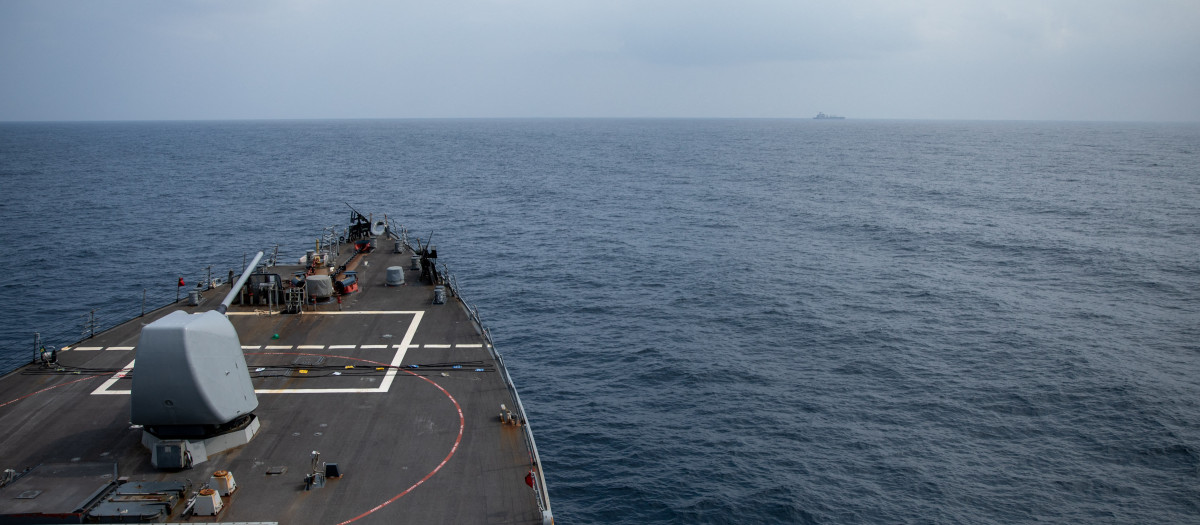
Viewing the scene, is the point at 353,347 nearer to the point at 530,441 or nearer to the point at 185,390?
the point at 185,390

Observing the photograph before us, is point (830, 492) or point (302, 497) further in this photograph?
point (830, 492)

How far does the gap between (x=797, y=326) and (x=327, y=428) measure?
3828 cm

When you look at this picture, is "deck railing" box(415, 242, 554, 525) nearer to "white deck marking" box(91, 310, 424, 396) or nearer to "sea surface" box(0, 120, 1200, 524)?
"white deck marking" box(91, 310, 424, 396)

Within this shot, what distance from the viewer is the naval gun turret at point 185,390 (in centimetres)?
2422

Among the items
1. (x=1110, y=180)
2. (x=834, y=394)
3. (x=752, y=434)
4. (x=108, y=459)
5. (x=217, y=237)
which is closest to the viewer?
(x=108, y=459)

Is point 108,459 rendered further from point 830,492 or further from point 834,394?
point 834,394

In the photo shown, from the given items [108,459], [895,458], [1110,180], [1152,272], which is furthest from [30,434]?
[1110,180]

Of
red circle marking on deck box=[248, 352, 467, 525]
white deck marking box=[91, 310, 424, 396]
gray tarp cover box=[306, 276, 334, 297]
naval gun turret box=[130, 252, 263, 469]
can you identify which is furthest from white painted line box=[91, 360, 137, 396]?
gray tarp cover box=[306, 276, 334, 297]

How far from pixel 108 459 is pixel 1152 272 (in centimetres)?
8428

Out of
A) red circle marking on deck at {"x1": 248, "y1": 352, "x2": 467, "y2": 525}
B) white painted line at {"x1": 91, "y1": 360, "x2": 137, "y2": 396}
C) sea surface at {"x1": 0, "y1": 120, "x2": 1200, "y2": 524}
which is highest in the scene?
white painted line at {"x1": 91, "y1": 360, "x2": 137, "y2": 396}

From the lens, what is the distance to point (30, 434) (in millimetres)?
26922

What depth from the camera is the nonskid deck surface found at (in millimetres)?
22812

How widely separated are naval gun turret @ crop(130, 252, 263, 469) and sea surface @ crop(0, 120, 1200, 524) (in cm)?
1458

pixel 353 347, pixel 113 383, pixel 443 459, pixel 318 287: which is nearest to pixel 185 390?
pixel 443 459
